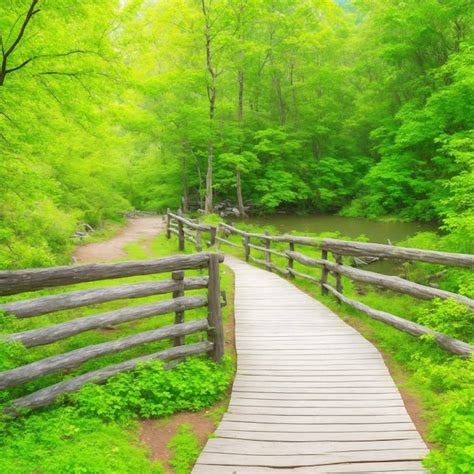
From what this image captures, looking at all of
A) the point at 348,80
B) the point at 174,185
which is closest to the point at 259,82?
the point at 348,80

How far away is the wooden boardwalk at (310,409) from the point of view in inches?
138

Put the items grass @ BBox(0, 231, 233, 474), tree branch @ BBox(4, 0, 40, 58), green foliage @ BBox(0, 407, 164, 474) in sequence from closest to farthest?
green foliage @ BBox(0, 407, 164, 474), grass @ BBox(0, 231, 233, 474), tree branch @ BBox(4, 0, 40, 58)

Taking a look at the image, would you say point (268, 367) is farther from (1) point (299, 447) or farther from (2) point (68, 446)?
(2) point (68, 446)

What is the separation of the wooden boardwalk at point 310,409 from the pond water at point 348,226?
14.0 metres

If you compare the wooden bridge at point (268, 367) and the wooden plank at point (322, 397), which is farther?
the wooden plank at point (322, 397)

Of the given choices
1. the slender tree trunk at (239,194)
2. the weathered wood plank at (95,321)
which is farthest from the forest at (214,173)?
the slender tree trunk at (239,194)

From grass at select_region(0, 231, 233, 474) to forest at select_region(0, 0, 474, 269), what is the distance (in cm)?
198

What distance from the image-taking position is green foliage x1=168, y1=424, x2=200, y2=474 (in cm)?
348

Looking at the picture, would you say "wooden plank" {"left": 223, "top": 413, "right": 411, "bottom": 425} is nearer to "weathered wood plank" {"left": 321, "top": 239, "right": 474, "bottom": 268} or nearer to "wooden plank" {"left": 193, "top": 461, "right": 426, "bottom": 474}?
"wooden plank" {"left": 193, "top": 461, "right": 426, "bottom": 474}

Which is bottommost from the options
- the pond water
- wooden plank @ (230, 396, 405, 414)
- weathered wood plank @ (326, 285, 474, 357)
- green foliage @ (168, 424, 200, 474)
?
green foliage @ (168, 424, 200, 474)

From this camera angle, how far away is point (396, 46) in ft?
68.6

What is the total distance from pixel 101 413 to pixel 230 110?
24785mm

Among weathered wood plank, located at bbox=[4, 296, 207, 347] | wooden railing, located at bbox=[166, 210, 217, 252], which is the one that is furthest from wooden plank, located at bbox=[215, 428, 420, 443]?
wooden railing, located at bbox=[166, 210, 217, 252]

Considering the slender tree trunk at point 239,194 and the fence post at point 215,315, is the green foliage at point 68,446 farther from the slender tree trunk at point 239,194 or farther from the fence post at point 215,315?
the slender tree trunk at point 239,194
